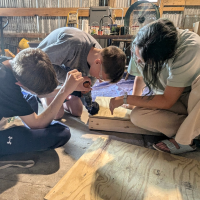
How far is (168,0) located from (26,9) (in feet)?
10.5

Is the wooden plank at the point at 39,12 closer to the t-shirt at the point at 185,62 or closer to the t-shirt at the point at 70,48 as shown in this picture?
the t-shirt at the point at 70,48

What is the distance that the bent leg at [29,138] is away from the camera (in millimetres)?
951

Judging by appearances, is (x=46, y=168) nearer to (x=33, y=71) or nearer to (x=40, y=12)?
(x=33, y=71)

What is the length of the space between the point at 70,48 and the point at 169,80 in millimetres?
712

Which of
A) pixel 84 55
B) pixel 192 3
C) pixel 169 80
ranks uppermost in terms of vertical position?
pixel 192 3

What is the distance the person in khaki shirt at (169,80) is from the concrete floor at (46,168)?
7.6 inches

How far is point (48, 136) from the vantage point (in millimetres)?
1005

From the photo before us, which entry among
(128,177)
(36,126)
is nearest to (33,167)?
(36,126)

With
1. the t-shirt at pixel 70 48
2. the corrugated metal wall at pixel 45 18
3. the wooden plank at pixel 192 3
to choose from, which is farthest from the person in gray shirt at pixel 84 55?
the wooden plank at pixel 192 3

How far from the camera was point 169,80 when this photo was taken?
1006 millimetres

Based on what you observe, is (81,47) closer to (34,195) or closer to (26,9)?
(34,195)

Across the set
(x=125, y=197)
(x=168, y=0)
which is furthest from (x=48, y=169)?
(x=168, y=0)

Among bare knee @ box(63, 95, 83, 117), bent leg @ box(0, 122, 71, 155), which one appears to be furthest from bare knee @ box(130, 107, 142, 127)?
bare knee @ box(63, 95, 83, 117)

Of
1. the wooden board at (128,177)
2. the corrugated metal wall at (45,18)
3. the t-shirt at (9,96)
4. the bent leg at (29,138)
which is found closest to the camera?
the wooden board at (128,177)
